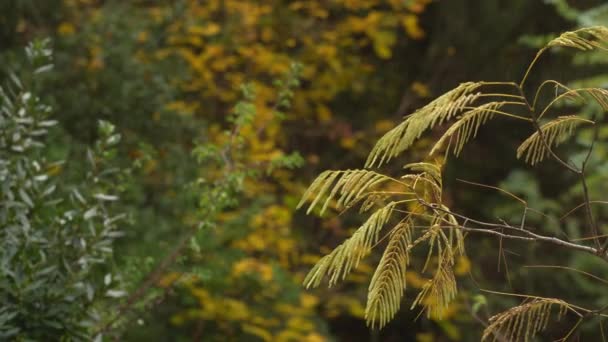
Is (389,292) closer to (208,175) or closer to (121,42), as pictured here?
(208,175)

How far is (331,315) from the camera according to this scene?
6.30m

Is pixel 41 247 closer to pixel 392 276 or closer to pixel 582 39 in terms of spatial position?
pixel 392 276

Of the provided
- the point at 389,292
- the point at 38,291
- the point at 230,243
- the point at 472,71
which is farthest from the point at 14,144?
the point at 472,71

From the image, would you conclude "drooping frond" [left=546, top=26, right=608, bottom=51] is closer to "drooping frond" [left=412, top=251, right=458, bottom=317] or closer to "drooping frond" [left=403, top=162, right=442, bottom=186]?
"drooping frond" [left=403, top=162, right=442, bottom=186]

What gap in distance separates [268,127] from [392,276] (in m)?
4.58

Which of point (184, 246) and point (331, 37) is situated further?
point (331, 37)

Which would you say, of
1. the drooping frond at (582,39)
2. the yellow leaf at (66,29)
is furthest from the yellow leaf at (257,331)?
the drooping frond at (582,39)

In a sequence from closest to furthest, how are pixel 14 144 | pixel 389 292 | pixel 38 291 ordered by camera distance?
pixel 389 292, pixel 38 291, pixel 14 144

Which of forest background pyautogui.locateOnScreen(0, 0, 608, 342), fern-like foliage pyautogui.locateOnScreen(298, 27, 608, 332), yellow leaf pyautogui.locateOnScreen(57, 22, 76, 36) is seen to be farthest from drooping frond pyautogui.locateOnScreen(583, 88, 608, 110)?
yellow leaf pyautogui.locateOnScreen(57, 22, 76, 36)

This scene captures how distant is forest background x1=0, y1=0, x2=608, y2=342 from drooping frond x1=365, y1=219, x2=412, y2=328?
1.77m

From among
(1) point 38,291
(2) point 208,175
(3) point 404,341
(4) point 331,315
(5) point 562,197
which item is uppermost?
Answer: (1) point 38,291

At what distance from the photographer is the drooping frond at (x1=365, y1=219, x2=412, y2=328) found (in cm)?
162

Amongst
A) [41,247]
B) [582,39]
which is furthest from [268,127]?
[582,39]

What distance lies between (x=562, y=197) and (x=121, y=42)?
3.22m
